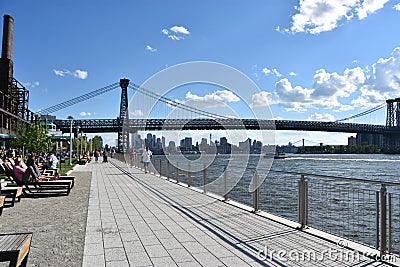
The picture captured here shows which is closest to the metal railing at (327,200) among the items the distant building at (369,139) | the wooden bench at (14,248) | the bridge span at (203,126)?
the wooden bench at (14,248)

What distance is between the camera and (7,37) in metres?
60.3

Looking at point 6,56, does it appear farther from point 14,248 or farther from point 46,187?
point 14,248

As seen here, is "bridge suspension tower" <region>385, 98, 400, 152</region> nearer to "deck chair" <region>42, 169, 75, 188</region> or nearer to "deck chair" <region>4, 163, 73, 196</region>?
"deck chair" <region>42, 169, 75, 188</region>

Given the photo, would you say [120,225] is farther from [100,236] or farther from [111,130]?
[111,130]

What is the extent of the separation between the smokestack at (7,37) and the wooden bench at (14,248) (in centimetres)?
6402

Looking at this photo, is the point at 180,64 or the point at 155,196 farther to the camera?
the point at 180,64

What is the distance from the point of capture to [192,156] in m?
20.6

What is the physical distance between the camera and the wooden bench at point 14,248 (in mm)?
3139

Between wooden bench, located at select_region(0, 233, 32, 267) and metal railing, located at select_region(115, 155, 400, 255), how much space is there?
12.3 feet

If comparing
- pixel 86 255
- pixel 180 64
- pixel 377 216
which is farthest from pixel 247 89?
pixel 86 255

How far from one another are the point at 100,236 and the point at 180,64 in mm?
6366

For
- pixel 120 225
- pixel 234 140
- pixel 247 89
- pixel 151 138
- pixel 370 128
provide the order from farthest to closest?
pixel 370 128 → pixel 151 138 → pixel 234 140 → pixel 247 89 → pixel 120 225

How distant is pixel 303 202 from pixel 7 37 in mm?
64817

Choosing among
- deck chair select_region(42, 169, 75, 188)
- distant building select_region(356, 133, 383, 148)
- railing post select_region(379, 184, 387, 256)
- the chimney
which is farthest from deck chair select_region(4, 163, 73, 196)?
distant building select_region(356, 133, 383, 148)
